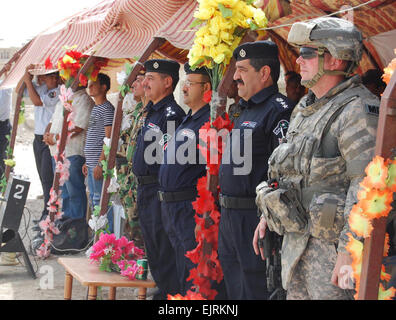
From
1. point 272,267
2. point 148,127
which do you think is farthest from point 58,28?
point 272,267

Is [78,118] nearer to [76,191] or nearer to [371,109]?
[76,191]

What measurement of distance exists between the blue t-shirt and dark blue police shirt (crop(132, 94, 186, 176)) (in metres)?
2.08

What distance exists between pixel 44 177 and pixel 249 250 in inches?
229

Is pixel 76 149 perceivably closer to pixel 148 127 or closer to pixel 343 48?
pixel 148 127

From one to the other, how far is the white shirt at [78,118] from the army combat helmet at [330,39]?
17.7 ft

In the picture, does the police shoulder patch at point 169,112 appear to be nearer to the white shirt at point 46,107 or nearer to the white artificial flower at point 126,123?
the white artificial flower at point 126,123

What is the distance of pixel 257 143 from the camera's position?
3.98 m

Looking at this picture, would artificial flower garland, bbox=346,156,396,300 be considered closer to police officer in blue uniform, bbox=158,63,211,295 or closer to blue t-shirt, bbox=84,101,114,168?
police officer in blue uniform, bbox=158,63,211,295

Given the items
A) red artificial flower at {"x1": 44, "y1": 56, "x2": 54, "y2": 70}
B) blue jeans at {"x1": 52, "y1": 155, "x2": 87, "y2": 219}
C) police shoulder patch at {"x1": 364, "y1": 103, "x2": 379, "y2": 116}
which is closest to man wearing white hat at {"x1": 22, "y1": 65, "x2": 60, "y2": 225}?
red artificial flower at {"x1": 44, "y1": 56, "x2": 54, "y2": 70}

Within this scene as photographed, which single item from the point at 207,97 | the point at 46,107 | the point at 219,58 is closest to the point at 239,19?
the point at 219,58

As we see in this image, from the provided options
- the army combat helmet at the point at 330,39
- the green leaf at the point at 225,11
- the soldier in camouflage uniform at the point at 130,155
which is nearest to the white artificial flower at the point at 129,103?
the soldier in camouflage uniform at the point at 130,155

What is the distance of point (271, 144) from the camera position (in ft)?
13.1

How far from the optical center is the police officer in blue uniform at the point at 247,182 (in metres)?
3.96

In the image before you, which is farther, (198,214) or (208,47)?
(198,214)
